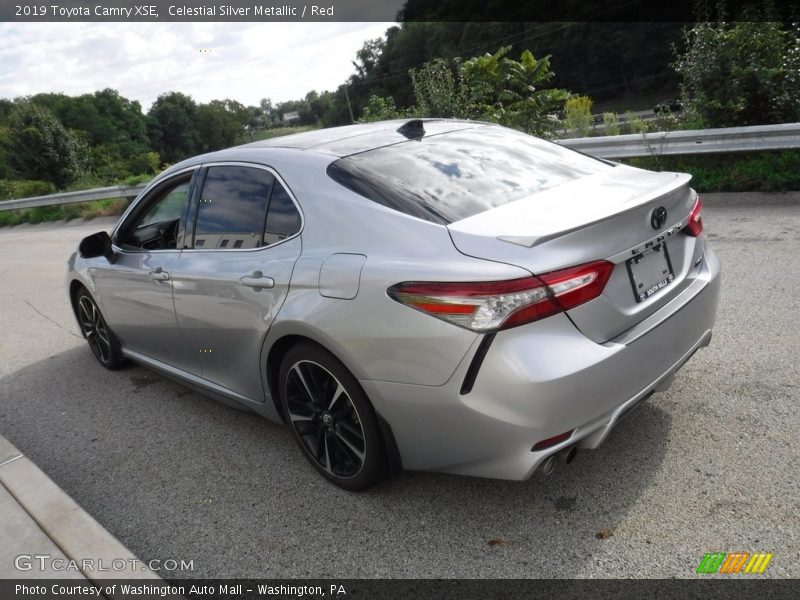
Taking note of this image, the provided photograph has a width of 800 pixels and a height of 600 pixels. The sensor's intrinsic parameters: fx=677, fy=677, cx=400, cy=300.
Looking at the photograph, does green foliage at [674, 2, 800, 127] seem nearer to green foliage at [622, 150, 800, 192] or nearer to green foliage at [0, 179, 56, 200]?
green foliage at [622, 150, 800, 192]

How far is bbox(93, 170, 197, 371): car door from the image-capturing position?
4090mm

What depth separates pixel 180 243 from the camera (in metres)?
4.02

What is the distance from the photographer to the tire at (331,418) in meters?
2.93

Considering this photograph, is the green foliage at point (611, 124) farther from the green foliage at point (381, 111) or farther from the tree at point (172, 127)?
the tree at point (172, 127)

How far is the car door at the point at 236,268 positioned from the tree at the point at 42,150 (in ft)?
111

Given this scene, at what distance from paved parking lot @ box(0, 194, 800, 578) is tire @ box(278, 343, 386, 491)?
15 cm

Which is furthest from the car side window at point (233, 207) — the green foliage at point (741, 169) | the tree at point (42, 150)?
the tree at point (42, 150)

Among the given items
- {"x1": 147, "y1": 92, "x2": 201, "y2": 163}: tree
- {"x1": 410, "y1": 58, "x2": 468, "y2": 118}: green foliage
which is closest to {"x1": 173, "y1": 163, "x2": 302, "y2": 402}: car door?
{"x1": 410, "y1": 58, "x2": 468, "y2": 118}: green foliage

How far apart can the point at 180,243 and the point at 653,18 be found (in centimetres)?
7185

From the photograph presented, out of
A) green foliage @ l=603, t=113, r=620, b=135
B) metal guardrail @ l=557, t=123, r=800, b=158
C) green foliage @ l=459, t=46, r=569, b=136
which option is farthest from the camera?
green foliage @ l=459, t=46, r=569, b=136

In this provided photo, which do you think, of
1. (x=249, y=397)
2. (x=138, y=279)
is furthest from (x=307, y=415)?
(x=138, y=279)

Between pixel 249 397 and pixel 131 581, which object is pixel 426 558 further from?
pixel 249 397

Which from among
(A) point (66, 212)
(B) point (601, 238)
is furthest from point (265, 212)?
(A) point (66, 212)

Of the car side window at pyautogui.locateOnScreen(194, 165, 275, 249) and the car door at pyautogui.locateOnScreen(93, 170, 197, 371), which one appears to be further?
the car door at pyautogui.locateOnScreen(93, 170, 197, 371)
